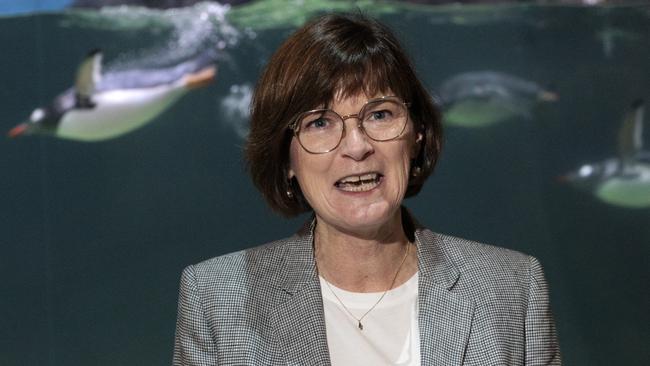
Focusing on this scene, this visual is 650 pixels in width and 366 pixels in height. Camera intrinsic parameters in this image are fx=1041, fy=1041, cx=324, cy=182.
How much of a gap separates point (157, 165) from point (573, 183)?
1.52 m

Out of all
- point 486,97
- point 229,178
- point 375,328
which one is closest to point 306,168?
point 375,328

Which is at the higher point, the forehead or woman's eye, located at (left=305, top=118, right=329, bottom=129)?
the forehead

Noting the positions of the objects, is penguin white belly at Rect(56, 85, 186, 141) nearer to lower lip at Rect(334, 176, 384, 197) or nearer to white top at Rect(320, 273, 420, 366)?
white top at Rect(320, 273, 420, 366)

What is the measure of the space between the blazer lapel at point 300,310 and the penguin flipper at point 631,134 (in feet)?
6.90

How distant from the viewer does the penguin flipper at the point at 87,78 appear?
352cm

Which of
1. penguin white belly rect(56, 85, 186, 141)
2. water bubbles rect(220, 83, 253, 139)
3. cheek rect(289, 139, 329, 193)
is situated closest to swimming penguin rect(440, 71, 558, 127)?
water bubbles rect(220, 83, 253, 139)

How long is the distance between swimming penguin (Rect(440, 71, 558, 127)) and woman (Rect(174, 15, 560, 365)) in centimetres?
168

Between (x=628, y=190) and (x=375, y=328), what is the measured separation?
218cm

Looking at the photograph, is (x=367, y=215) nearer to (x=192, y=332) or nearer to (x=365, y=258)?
(x=365, y=258)

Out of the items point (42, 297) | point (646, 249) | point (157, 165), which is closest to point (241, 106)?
point (157, 165)

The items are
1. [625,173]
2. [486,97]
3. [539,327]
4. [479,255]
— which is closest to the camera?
[539,327]

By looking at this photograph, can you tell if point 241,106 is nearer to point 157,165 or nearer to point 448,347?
point 157,165

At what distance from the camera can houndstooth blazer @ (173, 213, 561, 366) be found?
1952 millimetres

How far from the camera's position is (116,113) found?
3576mm
